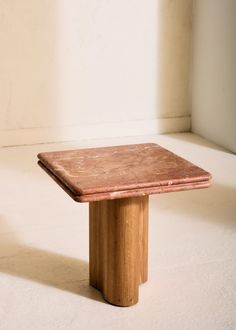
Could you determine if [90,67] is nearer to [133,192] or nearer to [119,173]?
[119,173]

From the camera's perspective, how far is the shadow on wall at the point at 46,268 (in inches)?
80.0

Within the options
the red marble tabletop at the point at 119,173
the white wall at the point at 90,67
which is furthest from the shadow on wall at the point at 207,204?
the white wall at the point at 90,67

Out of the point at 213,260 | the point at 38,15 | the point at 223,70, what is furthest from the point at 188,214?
the point at 38,15

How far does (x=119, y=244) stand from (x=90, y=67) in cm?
221

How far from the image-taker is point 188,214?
270cm

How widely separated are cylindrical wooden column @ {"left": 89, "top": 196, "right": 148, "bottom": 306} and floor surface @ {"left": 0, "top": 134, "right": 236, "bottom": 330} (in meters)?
0.05

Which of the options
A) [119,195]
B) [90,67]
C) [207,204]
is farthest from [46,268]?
[90,67]

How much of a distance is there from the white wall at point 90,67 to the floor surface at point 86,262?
653mm

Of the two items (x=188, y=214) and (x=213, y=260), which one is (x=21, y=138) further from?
(x=213, y=260)

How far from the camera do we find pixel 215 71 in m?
3.82

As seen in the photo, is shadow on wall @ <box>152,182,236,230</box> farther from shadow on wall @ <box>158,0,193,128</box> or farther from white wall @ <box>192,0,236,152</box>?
shadow on wall @ <box>158,0,193,128</box>

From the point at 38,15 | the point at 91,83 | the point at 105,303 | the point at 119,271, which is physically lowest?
the point at 105,303

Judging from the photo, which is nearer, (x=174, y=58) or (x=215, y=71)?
(x=215, y=71)

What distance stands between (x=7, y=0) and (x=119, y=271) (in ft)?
7.44
